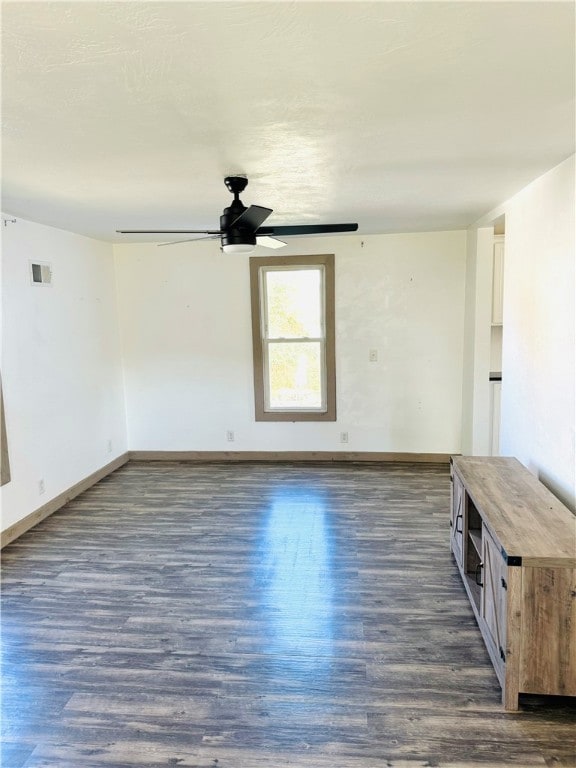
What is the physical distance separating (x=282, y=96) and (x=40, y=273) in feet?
10.4

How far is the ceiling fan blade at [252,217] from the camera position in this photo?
2408 millimetres

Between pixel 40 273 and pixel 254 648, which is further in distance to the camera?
pixel 40 273

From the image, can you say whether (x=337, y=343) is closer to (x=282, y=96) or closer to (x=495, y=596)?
(x=495, y=596)

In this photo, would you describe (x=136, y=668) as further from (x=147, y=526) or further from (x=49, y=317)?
(x=49, y=317)

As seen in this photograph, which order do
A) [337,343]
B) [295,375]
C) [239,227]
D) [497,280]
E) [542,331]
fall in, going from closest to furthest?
1. [239,227]
2. [542,331]
3. [497,280]
4. [337,343]
5. [295,375]

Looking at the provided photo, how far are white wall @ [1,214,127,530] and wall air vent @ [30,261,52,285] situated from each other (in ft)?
0.15

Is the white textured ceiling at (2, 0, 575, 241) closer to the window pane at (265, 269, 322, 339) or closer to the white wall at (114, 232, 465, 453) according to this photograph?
the white wall at (114, 232, 465, 453)

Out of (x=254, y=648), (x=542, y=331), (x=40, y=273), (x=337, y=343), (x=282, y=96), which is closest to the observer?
(x=282, y=96)

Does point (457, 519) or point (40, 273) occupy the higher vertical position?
point (40, 273)

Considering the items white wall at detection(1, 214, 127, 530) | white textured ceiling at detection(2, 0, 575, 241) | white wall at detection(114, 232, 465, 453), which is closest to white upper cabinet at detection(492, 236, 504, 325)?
white wall at detection(114, 232, 465, 453)

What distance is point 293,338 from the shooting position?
5.30 metres

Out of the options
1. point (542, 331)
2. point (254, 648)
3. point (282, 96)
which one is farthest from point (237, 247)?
point (254, 648)

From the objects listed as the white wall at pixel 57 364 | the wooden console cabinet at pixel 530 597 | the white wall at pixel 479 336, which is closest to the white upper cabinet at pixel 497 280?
the white wall at pixel 479 336

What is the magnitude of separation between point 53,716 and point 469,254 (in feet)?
15.3
